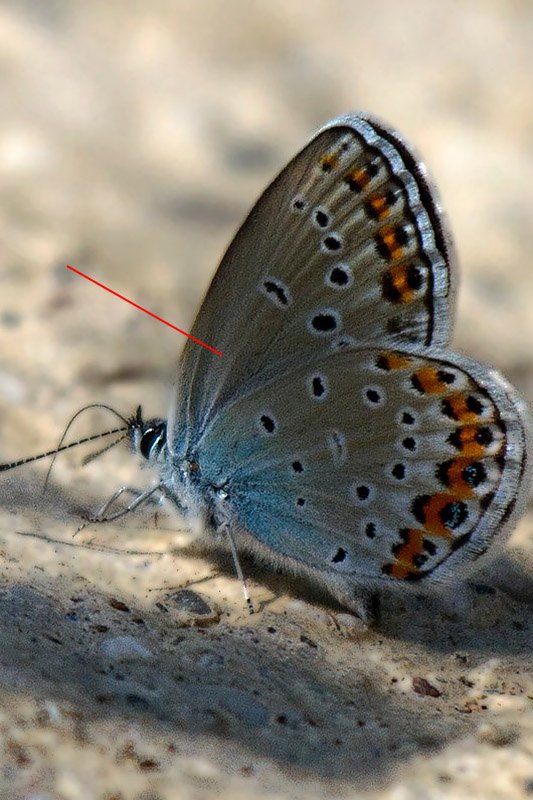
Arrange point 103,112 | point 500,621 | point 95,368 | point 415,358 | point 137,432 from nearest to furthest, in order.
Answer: point 415,358 → point 500,621 → point 137,432 → point 95,368 → point 103,112

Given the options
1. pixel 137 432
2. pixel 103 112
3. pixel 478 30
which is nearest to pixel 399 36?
pixel 478 30

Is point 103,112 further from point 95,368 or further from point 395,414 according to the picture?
point 395,414

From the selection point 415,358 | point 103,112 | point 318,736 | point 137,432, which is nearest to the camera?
point 318,736

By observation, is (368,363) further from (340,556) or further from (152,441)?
(152,441)

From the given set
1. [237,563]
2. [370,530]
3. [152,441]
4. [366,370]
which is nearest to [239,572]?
[237,563]

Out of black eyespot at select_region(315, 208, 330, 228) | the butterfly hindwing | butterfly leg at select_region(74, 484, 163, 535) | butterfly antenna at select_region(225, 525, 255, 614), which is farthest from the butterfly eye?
black eyespot at select_region(315, 208, 330, 228)

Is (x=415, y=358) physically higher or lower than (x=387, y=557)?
higher

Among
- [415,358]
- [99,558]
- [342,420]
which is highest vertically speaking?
[415,358]
